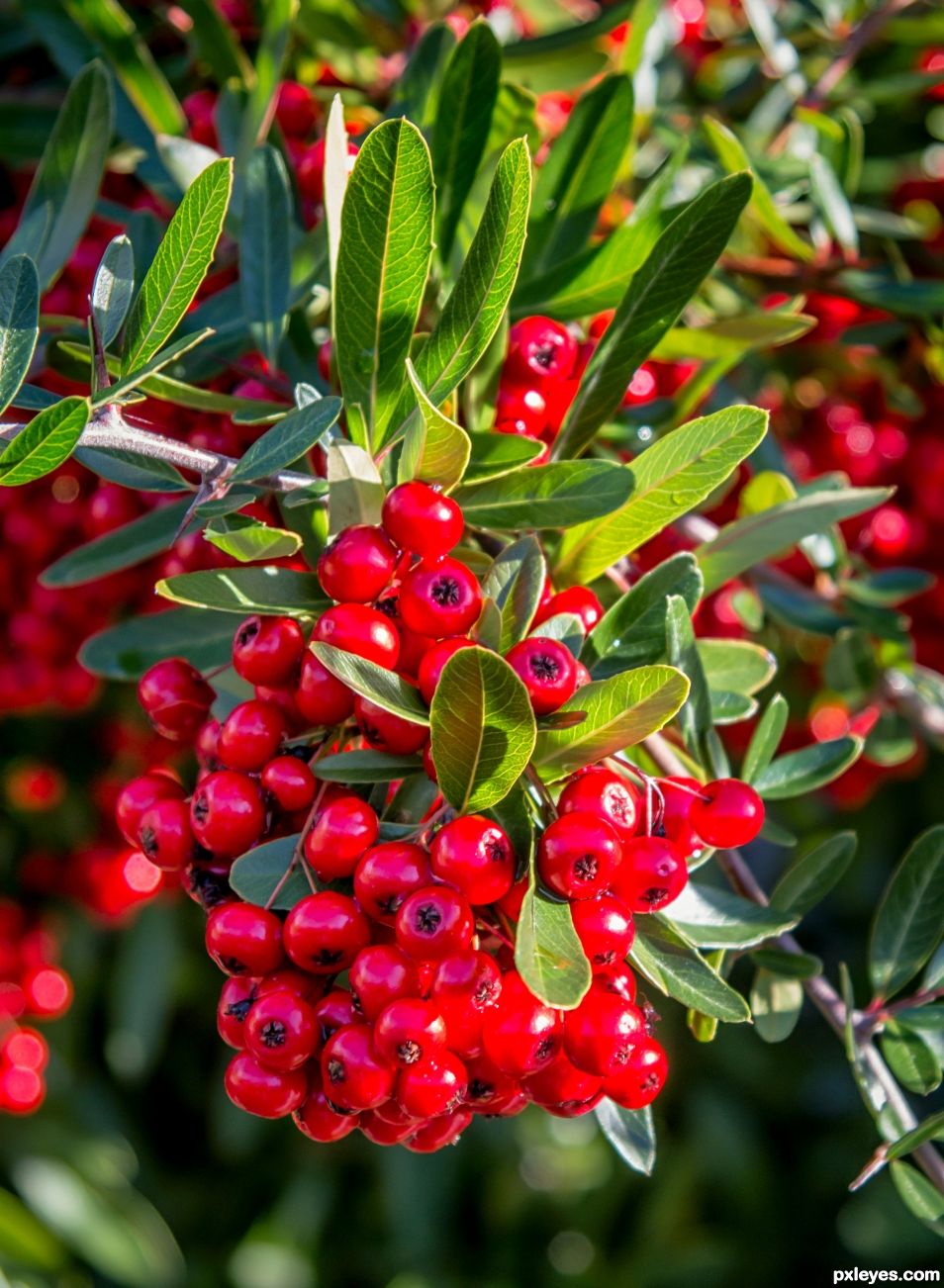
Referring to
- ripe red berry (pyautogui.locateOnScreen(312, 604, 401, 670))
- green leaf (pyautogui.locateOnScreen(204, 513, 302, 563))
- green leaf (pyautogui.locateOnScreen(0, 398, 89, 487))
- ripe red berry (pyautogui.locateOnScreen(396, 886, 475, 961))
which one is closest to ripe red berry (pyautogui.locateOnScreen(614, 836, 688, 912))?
ripe red berry (pyautogui.locateOnScreen(396, 886, 475, 961))

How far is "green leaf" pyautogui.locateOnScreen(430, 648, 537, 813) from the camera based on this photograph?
776 mm

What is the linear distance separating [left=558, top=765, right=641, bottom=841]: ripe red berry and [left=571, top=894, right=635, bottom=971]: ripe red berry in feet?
0.19

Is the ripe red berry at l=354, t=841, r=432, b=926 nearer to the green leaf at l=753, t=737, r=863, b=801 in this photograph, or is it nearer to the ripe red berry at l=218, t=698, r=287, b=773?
the ripe red berry at l=218, t=698, r=287, b=773

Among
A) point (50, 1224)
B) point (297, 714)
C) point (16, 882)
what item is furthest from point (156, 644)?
point (50, 1224)

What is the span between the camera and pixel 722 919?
102 centimetres

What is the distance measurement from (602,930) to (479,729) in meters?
0.17

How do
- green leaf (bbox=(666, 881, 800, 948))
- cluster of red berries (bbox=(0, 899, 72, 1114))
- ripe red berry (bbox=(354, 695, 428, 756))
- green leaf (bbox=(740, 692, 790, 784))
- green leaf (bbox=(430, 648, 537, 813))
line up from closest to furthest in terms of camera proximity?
1. green leaf (bbox=(430, 648, 537, 813))
2. ripe red berry (bbox=(354, 695, 428, 756))
3. green leaf (bbox=(666, 881, 800, 948))
4. green leaf (bbox=(740, 692, 790, 784))
5. cluster of red berries (bbox=(0, 899, 72, 1114))

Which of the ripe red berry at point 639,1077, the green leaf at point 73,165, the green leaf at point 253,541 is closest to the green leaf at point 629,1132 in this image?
the ripe red berry at point 639,1077

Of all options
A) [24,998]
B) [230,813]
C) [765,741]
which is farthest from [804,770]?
[24,998]

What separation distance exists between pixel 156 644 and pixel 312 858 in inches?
17.4

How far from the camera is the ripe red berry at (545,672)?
0.86 metres

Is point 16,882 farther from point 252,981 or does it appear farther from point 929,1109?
point 929,1109

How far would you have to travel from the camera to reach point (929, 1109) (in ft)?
10.3

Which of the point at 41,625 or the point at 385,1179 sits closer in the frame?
the point at 41,625
